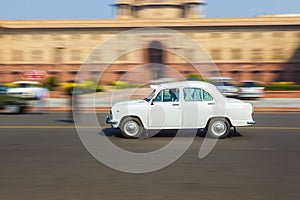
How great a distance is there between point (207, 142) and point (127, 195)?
4912 millimetres

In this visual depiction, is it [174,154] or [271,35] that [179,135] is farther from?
[271,35]

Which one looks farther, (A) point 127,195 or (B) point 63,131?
(B) point 63,131

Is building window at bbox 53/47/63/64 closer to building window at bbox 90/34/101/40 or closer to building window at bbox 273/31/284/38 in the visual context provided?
building window at bbox 90/34/101/40

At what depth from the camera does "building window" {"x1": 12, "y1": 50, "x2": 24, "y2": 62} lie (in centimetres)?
6212

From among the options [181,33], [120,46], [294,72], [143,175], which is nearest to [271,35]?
[294,72]

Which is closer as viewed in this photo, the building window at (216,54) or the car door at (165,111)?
the car door at (165,111)

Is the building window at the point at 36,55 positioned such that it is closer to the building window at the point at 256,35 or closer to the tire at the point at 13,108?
the building window at the point at 256,35

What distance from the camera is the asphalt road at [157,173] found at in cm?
641

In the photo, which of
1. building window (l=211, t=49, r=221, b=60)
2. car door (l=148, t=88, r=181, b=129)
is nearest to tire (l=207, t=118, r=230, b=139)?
car door (l=148, t=88, r=181, b=129)

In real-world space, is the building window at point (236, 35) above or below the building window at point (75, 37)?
below

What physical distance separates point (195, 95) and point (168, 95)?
0.69m

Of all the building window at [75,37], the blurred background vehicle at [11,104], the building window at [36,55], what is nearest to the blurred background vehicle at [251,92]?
the blurred background vehicle at [11,104]

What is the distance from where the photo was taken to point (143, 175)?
297 inches

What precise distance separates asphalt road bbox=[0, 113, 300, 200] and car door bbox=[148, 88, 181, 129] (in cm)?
40
